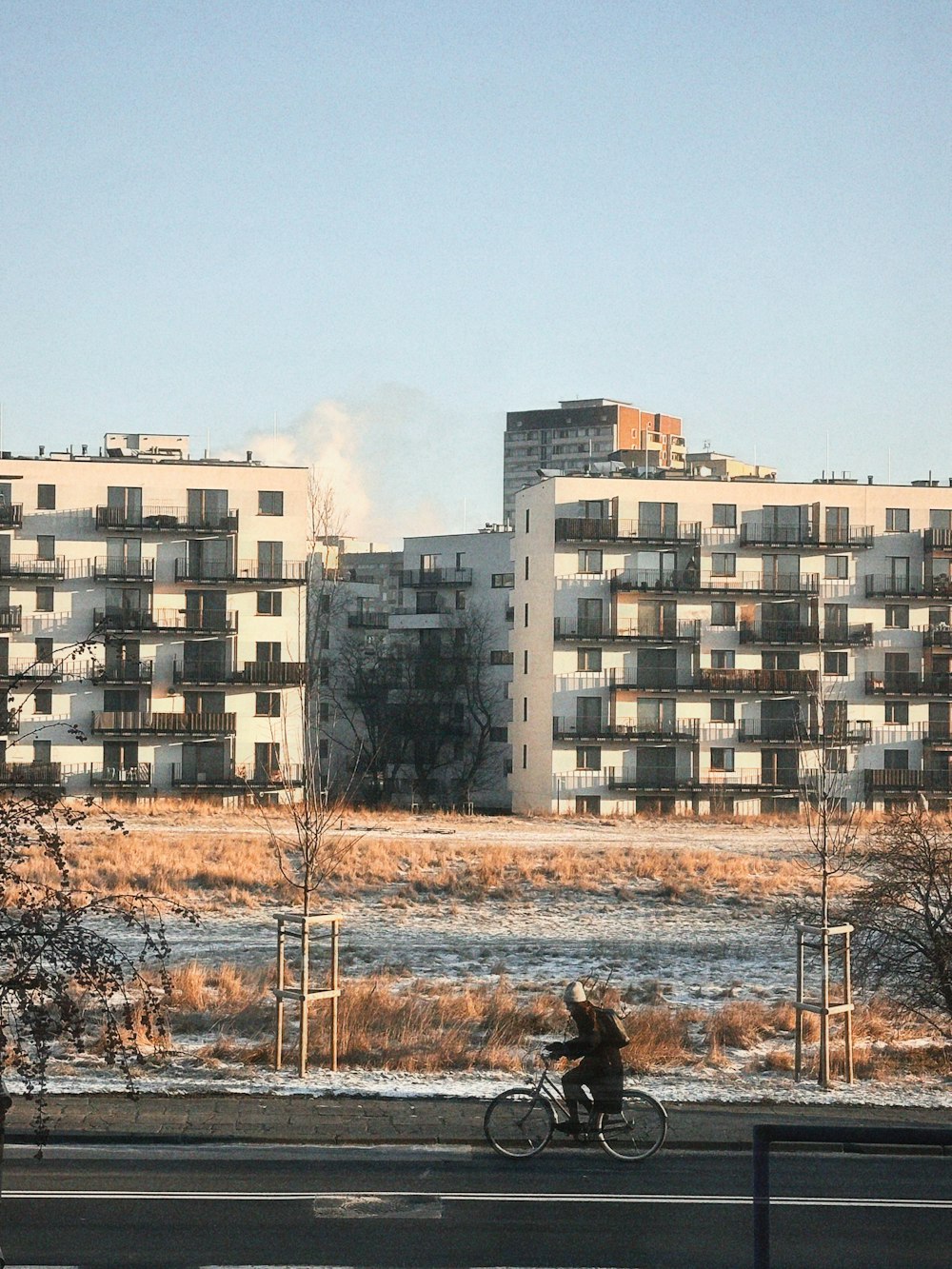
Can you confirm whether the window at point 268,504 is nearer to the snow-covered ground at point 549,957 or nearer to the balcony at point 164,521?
the balcony at point 164,521

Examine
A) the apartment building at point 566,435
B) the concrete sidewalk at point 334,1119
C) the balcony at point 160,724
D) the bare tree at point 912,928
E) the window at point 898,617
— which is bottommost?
the concrete sidewalk at point 334,1119

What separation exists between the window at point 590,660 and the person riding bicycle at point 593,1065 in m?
61.8

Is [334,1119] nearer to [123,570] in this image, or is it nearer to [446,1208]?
[446,1208]

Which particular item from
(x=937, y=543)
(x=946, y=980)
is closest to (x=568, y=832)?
(x=937, y=543)

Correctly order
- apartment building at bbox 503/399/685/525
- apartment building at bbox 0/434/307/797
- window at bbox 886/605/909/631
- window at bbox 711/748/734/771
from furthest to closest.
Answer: apartment building at bbox 503/399/685/525
window at bbox 886/605/909/631
window at bbox 711/748/734/771
apartment building at bbox 0/434/307/797

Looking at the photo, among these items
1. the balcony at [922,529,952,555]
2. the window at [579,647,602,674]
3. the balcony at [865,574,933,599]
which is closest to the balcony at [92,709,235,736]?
the window at [579,647,602,674]

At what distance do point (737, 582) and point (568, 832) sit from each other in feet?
71.9

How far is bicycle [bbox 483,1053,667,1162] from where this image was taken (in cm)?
1449

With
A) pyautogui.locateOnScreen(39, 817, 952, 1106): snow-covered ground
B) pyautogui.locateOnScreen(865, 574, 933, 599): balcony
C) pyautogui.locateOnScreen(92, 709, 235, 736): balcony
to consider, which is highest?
pyautogui.locateOnScreen(865, 574, 933, 599): balcony

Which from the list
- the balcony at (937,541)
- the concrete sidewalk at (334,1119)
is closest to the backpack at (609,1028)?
the concrete sidewalk at (334,1119)

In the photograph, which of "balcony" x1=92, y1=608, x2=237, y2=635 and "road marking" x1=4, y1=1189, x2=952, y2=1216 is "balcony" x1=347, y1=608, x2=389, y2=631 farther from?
"road marking" x1=4, y1=1189, x2=952, y2=1216

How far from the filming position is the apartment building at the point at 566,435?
185 metres

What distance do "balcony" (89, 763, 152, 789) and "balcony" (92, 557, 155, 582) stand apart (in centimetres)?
834

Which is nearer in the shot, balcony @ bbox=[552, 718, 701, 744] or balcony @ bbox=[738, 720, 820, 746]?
balcony @ bbox=[552, 718, 701, 744]
